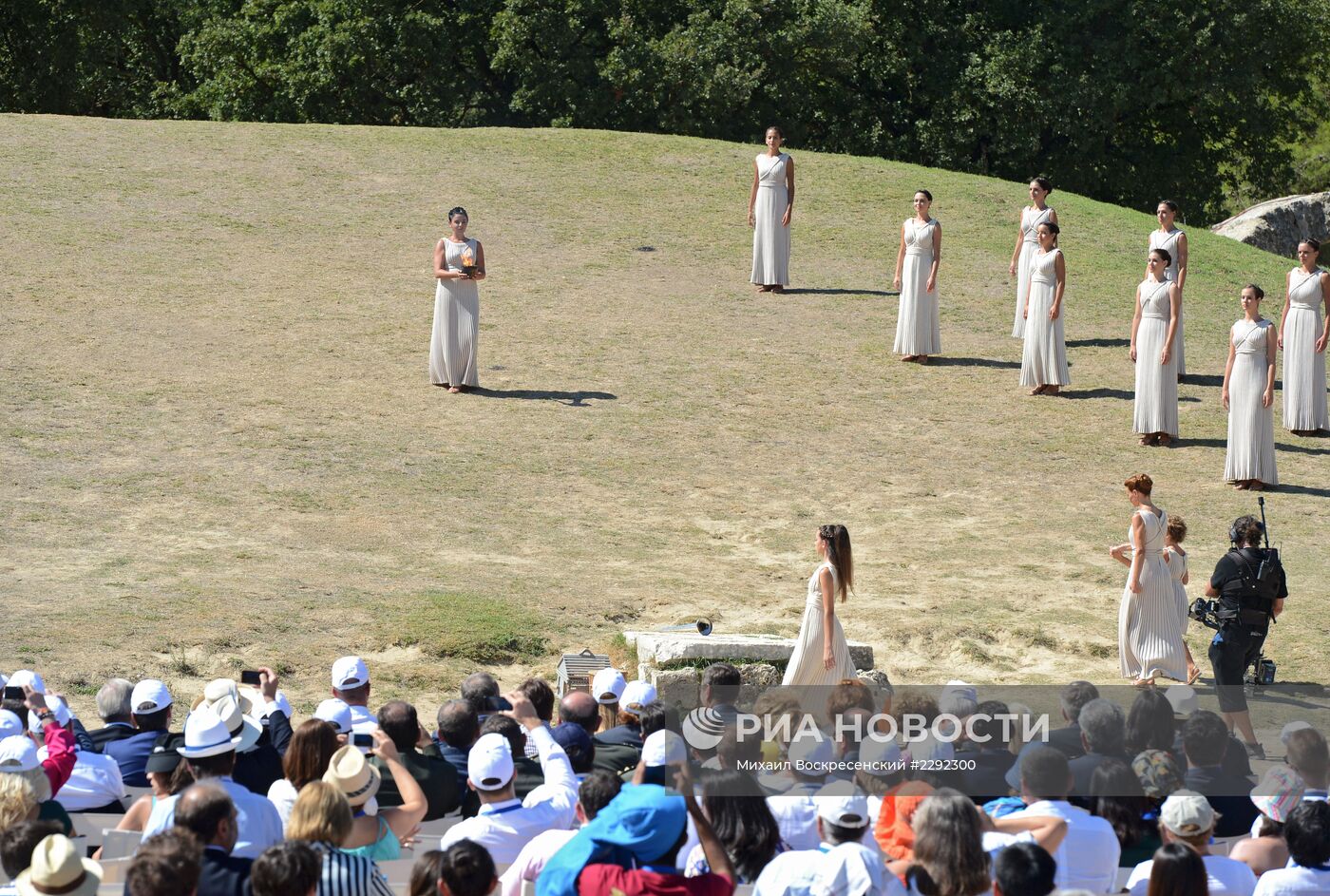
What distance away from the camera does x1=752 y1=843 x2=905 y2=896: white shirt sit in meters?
4.71

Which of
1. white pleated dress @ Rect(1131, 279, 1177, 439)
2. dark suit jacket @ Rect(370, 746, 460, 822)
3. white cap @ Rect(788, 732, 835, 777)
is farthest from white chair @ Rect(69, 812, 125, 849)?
white pleated dress @ Rect(1131, 279, 1177, 439)

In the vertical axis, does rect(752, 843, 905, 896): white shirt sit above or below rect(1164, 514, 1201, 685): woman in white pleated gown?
below

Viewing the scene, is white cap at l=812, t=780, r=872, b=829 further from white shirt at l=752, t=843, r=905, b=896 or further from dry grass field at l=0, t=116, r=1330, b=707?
dry grass field at l=0, t=116, r=1330, b=707

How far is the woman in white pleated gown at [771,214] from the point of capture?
19750 mm

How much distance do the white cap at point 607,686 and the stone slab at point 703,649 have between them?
1.64 metres

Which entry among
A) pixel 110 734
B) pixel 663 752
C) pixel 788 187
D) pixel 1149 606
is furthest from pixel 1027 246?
pixel 663 752

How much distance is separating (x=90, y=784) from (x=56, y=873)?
7.09 feet

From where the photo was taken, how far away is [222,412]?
15.3 m

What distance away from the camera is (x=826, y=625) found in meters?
9.38

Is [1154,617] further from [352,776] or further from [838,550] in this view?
[352,776]

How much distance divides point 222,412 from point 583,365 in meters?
4.17

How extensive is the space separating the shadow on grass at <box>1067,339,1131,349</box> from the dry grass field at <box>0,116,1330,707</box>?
11 cm

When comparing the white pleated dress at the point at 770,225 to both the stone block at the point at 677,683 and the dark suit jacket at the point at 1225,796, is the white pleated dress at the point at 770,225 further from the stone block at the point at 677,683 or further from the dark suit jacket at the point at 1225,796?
the dark suit jacket at the point at 1225,796

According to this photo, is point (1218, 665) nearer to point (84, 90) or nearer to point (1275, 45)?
point (1275, 45)
